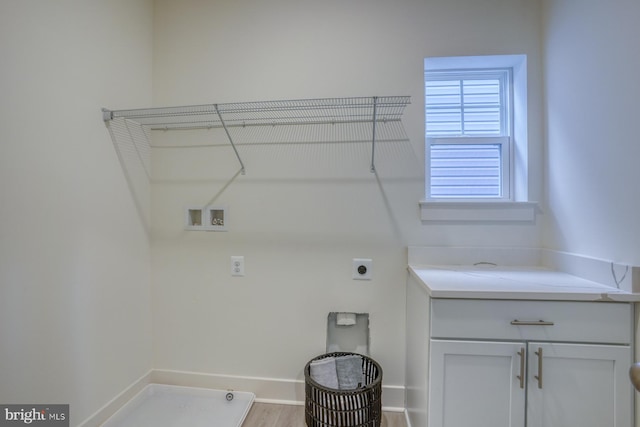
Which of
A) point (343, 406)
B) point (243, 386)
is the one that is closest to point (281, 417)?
point (243, 386)

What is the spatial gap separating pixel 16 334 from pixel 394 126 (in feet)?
6.32

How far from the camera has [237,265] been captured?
1.61m

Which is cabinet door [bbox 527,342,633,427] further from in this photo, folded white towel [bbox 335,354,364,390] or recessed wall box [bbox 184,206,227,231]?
recessed wall box [bbox 184,206,227,231]

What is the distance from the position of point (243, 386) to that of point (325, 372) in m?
0.57

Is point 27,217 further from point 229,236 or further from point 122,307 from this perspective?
point 229,236

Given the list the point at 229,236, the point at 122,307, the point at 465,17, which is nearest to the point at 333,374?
the point at 229,236

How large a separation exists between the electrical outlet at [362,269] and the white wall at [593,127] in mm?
965

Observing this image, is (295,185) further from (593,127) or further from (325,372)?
(593,127)

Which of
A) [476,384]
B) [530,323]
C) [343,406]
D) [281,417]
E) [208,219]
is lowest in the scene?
[281,417]

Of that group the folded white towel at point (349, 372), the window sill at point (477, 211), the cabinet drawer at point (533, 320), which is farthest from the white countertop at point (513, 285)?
the folded white towel at point (349, 372)

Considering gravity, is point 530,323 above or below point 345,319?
above

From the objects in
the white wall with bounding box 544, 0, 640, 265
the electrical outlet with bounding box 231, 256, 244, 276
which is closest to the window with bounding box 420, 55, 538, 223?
the white wall with bounding box 544, 0, 640, 265

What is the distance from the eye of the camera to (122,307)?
4.83 feet

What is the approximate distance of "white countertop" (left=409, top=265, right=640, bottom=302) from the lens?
95 cm
